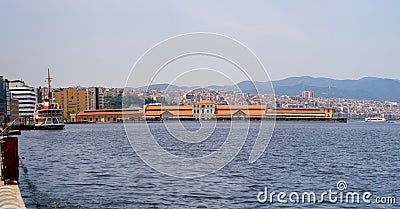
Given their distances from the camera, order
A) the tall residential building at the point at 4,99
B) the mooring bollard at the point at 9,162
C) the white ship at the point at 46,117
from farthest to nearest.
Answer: the tall residential building at the point at 4,99
the white ship at the point at 46,117
the mooring bollard at the point at 9,162

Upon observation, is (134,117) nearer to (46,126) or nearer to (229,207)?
(46,126)

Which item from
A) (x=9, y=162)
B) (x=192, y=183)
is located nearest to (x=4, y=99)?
(x=192, y=183)

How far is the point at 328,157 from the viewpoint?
43.9m

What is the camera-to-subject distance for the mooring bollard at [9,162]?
881 inches

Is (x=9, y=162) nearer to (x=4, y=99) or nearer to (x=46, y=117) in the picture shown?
(x=46, y=117)

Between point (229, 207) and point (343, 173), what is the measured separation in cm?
1353

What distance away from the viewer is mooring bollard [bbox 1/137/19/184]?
22.4m

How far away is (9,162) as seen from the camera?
22.7 metres

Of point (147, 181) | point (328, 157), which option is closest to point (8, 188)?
point (147, 181)

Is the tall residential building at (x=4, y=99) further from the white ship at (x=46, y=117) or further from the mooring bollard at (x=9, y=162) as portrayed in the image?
the mooring bollard at (x=9, y=162)

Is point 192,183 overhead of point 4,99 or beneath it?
beneath

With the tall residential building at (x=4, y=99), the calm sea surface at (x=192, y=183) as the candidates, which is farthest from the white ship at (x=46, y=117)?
the calm sea surface at (x=192, y=183)

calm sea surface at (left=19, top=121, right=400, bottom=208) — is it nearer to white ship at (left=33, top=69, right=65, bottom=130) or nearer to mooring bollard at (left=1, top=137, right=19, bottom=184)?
mooring bollard at (left=1, top=137, right=19, bottom=184)

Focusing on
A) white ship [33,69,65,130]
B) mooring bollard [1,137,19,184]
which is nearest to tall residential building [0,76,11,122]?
white ship [33,69,65,130]
